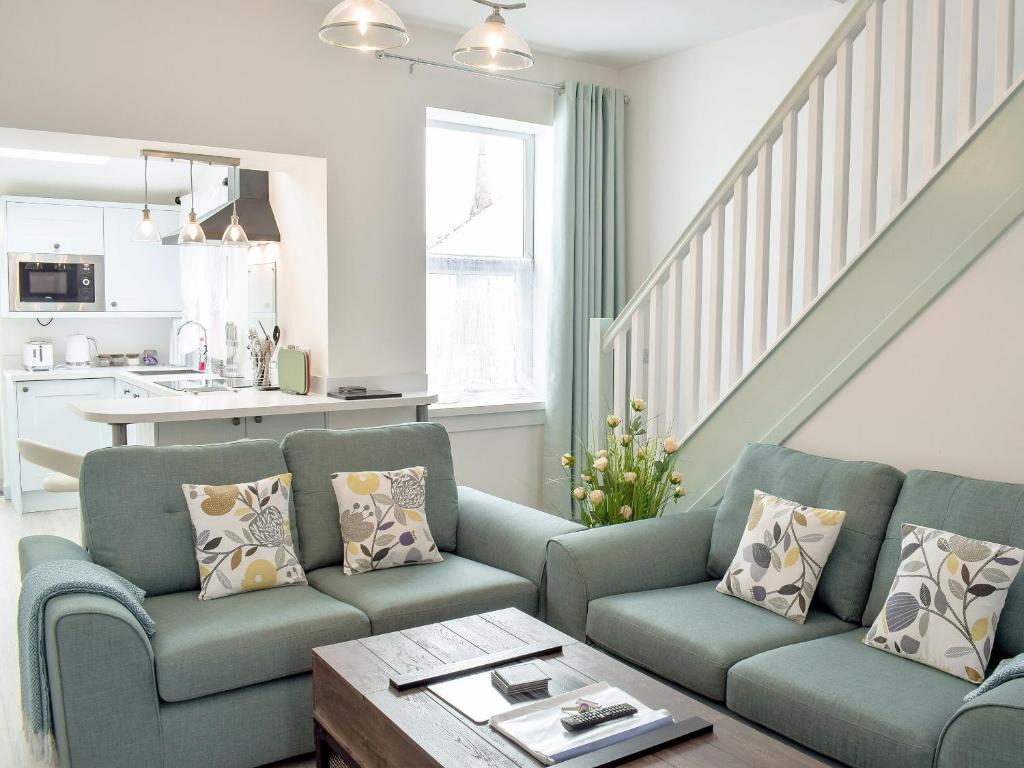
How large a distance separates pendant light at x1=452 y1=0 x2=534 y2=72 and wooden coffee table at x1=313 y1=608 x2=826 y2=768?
1634mm

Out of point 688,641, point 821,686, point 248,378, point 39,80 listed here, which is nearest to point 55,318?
point 248,378

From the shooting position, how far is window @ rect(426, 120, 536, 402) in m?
5.26

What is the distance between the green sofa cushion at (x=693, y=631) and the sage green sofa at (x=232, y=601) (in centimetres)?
38

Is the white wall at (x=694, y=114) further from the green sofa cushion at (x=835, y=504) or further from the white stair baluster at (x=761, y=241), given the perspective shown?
the green sofa cushion at (x=835, y=504)

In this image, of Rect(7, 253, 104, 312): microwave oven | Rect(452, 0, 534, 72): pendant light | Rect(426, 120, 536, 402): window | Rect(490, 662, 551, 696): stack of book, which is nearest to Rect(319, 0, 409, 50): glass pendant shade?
Rect(452, 0, 534, 72): pendant light

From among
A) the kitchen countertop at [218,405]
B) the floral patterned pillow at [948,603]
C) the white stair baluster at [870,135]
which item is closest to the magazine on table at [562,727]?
the floral patterned pillow at [948,603]

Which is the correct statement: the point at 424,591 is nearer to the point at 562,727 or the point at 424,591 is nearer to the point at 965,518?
the point at 562,727

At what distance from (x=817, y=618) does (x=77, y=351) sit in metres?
6.09

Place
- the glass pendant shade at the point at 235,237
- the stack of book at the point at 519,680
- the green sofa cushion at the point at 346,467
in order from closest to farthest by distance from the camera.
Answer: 1. the stack of book at the point at 519,680
2. the green sofa cushion at the point at 346,467
3. the glass pendant shade at the point at 235,237

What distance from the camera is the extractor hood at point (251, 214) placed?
204 inches

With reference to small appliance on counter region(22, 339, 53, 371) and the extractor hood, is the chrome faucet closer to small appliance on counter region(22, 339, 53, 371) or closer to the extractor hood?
small appliance on counter region(22, 339, 53, 371)

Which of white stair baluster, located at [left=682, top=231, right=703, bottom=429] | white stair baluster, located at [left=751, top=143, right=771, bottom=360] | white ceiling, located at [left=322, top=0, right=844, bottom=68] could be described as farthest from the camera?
white ceiling, located at [left=322, top=0, right=844, bottom=68]

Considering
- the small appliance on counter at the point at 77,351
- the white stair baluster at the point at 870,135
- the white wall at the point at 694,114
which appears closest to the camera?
the white stair baluster at the point at 870,135

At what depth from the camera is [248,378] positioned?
5.76 m
